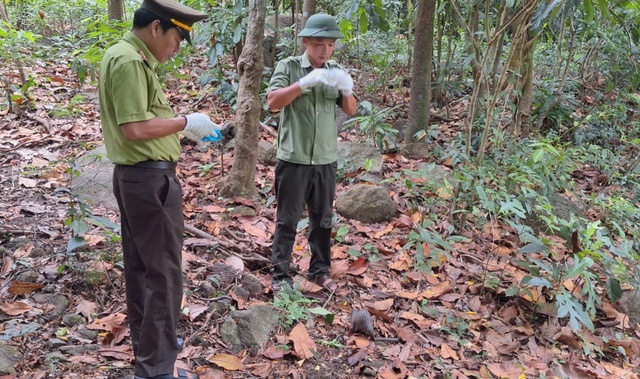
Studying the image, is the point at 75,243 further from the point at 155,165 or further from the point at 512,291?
the point at 512,291

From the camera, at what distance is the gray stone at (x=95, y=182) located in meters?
4.47

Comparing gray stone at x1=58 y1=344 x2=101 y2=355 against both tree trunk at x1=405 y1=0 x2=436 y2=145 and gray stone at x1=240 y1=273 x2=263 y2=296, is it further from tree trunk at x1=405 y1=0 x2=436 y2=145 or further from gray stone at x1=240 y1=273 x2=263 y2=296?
tree trunk at x1=405 y1=0 x2=436 y2=145

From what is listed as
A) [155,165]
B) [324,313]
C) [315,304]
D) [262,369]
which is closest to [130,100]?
[155,165]

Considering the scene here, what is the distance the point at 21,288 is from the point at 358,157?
12.1 ft

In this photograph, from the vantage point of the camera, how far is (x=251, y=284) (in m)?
3.51

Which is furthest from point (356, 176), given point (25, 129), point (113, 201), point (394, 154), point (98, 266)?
point (25, 129)

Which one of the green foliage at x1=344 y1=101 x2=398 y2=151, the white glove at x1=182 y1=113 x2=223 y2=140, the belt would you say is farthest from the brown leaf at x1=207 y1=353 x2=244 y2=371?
the green foliage at x1=344 y1=101 x2=398 y2=151

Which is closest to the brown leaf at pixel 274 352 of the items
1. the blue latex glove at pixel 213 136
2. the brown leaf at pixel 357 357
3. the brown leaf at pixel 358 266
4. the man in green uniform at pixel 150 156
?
the brown leaf at pixel 357 357

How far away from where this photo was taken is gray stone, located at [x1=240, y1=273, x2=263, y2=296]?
137 inches

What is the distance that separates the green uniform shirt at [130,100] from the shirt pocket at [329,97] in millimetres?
1274

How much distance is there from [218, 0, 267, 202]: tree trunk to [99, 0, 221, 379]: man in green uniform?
2.10 m

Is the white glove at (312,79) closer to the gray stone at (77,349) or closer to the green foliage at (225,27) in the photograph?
the gray stone at (77,349)

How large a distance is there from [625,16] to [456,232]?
4.63 meters

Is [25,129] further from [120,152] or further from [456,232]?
[456,232]
